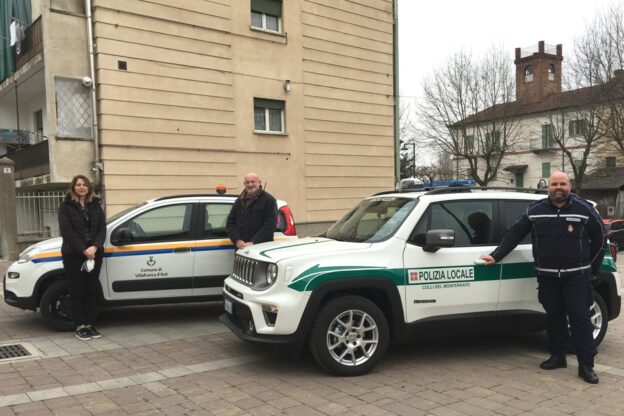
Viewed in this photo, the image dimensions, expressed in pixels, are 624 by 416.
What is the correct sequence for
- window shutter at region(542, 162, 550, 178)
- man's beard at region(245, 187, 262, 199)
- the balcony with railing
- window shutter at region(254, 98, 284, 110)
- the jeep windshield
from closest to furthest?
the jeep windshield → man's beard at region(245, 187, 262, 199) → the balcony with railing → window shutter at region(254, 98, 284, 110) → window shutter at region(542, 162, 550, 178)

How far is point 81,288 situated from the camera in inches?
241

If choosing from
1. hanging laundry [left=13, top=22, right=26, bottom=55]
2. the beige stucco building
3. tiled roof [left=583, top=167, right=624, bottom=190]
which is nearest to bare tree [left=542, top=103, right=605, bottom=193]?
tiled roof [left=583, top=167, right=624, bottom=190]

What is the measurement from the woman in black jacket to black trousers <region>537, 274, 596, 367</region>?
480cm

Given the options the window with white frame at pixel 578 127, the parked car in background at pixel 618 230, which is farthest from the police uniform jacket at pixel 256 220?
the window with white frame at pixel 578 127

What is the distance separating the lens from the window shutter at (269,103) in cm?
1638

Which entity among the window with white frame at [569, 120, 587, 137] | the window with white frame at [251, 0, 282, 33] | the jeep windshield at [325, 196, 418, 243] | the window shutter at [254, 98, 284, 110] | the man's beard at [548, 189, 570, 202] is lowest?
the jeep windshield at [325, 196, 418, 243]

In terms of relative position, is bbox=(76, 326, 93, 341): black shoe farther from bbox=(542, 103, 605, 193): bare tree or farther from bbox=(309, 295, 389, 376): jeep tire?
bbox=(542, 103, 605, 193): bare tree

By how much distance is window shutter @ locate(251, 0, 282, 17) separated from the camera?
16141mm

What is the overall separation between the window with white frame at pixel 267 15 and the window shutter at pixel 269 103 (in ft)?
7.14

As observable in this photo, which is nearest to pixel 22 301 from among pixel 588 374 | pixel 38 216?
pixel 588 374

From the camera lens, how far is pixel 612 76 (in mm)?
22422

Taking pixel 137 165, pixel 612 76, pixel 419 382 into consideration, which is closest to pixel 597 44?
pixel 612 76

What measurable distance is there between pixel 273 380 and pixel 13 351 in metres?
3.05

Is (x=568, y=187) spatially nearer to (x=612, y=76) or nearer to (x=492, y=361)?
(x=492, y=361)
